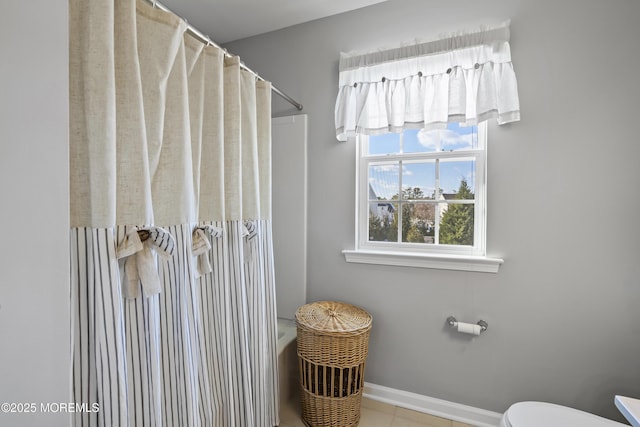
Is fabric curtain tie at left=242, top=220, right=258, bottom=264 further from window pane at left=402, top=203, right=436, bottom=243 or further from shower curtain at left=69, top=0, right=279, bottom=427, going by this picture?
window pane at left=402, top=203, right=436, bottom=243

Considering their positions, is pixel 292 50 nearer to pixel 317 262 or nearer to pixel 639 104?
pixel 317 262

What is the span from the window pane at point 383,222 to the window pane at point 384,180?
0.19ft

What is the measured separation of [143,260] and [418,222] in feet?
4.82

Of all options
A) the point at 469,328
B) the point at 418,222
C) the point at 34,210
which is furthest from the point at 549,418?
the point at 34,210

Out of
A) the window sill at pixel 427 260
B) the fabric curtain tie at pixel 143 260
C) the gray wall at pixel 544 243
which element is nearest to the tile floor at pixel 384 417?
the gray wall at pixel 544 243

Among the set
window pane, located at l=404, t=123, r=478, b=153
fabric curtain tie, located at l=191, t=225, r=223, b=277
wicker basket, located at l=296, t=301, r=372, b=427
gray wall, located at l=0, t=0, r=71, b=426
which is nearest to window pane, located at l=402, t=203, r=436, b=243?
window pane, located at l=404, t=123, r=478, b=153

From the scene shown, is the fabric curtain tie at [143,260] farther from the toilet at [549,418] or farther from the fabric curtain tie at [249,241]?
the toilet at [549,418]

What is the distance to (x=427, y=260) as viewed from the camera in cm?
168

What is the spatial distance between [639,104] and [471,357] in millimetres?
1499

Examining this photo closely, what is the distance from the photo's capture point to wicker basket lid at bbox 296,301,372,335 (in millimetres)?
1504

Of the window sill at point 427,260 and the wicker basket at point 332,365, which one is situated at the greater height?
the window sill at point 427,260

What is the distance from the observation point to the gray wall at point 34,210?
0.50 m

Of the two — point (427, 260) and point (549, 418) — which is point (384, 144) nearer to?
point (427, 260)

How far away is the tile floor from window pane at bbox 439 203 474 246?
1.02 meters
